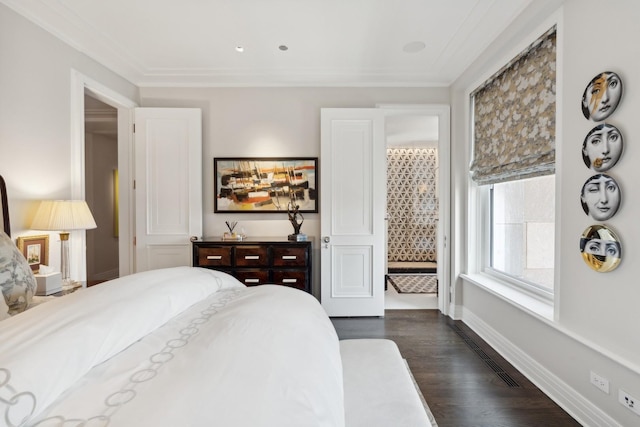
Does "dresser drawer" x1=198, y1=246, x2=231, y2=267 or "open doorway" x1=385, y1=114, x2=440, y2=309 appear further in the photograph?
"open doorway" x1=385, y1=114, x2=440, y2=309

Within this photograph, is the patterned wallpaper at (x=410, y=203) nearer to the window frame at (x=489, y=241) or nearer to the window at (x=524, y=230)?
the window frame at (x=489, y=241)

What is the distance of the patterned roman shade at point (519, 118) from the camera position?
2199mm

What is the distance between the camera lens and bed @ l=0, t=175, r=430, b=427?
2.25ft

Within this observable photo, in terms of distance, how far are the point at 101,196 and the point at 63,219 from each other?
3.29 m

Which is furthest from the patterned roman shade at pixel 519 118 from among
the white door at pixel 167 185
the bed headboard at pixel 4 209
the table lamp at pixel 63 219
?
the bed headboard at pixel 4 209

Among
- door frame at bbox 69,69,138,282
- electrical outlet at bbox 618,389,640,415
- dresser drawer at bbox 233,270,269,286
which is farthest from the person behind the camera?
dresser drawer at bbox 233,270,269,286

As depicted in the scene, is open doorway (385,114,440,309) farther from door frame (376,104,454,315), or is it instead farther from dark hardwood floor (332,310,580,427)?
dark hardwood floor (332,310,580,427)

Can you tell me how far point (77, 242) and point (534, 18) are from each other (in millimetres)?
4098

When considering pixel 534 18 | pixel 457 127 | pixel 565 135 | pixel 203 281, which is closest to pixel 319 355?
pixel 203 281

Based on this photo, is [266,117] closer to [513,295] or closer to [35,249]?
[35,249]

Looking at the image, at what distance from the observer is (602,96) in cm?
167

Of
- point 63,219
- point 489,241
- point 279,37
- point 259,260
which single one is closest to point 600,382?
point 489,241

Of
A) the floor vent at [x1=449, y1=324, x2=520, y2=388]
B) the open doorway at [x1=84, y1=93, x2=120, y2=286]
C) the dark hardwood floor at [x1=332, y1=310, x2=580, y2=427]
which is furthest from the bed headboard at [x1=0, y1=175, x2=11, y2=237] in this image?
the floor vent at [x1=449, y1=324, x2=520, y2=388]

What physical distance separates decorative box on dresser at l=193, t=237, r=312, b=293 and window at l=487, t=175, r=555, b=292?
6.35ft
